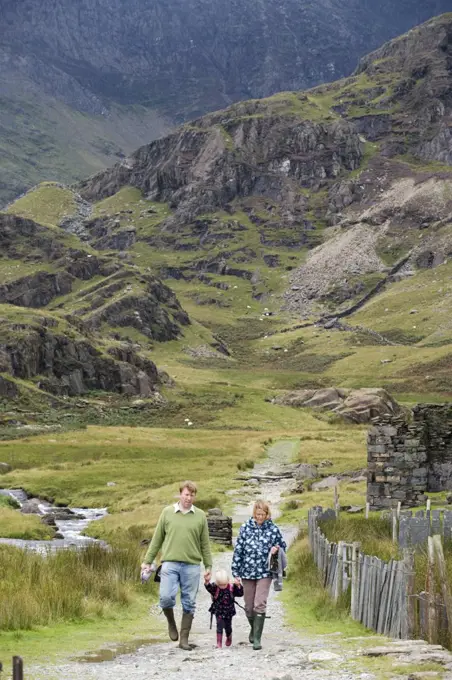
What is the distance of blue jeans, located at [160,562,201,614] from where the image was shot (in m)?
16.9

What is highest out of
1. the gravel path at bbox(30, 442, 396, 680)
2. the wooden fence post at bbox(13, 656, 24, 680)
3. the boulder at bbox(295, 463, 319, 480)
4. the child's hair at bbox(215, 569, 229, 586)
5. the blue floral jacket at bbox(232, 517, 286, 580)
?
the boulder at bbox(295, 463, 319, 480)

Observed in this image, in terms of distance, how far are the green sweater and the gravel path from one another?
1648 millimetres

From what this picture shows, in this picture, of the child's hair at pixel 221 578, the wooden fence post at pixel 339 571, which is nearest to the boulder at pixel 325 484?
the wooden fence post at pixel 339 571

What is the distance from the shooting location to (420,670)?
13.6 meters

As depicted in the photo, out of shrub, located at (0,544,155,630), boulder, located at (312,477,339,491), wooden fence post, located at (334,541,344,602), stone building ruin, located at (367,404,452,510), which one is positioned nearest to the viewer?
→ shrub, located at (0,544,155,630)

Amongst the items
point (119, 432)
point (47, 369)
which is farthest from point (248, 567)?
point (47, 369)

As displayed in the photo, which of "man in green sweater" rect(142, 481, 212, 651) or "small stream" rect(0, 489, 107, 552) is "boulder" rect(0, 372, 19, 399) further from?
"man in green sweater" rect(142, 481, 212, 651)

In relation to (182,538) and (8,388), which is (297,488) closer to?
(182,538)

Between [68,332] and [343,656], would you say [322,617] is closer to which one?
[343,656]

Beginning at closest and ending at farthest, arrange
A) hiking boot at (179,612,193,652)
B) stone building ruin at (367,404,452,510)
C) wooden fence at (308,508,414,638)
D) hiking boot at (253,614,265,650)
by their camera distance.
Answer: wooden fence at (308,508,414,638), hiking boot at (253,614,265,650), hiking boot at (179,612,193,652), stone building ruin at (367,404,452,510)

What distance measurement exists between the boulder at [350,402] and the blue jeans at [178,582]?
81.4 meters

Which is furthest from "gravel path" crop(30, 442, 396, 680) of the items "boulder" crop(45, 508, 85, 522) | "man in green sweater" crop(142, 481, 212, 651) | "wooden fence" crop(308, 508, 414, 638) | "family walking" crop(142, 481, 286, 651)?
"boulder" crop(45, 508, 85, 522)

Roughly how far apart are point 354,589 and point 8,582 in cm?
738

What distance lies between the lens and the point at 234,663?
1560 centimetres
